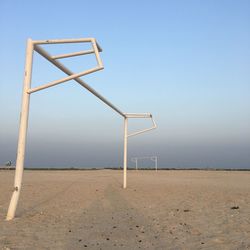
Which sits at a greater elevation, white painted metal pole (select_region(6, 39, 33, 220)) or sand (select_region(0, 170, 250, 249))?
white painted metal pole (select_region(6, 39, 33, 220))

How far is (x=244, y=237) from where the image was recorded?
21.8 ft

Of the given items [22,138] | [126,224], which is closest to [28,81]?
[22,138]

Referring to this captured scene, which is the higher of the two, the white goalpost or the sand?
the white goalpost

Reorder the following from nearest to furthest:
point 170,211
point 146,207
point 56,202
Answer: point 170,211 → point 146,207 → point 56,202

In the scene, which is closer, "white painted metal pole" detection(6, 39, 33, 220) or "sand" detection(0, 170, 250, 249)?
"sand" detection(0, 170, 250, 249)

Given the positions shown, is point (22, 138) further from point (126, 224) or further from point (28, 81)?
point (126, 224)

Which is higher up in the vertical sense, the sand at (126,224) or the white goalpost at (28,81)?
the white goalpost at (28,81)

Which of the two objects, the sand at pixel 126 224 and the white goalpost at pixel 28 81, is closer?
the sand at pixel 126 224

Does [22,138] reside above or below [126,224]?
above

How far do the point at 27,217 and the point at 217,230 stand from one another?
3929 millimetres

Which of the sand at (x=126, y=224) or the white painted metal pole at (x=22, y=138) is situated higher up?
the white painted metal pole at (x=22, y=138)

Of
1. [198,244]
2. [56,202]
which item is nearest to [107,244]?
[198,244]

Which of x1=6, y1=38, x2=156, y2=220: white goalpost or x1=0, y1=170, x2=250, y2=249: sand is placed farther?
x1=6, y1=38, x2=156, y2=220: white goalpost

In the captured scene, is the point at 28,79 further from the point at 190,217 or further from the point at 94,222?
the point at 190,217
